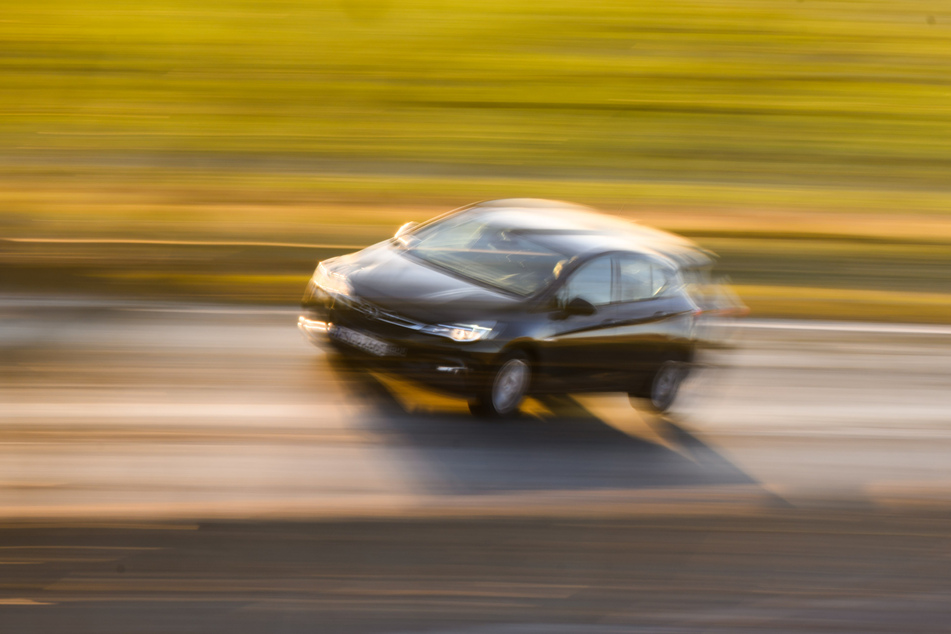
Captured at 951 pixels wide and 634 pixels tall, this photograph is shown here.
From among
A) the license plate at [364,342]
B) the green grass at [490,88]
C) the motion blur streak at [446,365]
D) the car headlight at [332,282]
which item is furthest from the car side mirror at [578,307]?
the green grass at [490,88]

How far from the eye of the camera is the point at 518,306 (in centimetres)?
631

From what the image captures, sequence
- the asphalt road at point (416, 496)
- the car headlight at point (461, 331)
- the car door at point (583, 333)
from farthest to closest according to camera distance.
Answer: the car door at point (583, 333) < the car headlight at point (461, 331) < the asphalt road at point (416, 496)

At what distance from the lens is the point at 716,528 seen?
5594 millimetres

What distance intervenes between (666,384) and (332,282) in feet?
8.98

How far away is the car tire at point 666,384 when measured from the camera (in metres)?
6.96

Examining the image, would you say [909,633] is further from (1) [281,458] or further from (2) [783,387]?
(1) [281,458]

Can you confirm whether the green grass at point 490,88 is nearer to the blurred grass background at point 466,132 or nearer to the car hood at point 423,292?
the blurred grass background at point 466,132

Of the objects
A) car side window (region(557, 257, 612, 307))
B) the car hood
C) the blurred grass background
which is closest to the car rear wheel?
car side window (region(557, 257, 612, 307))

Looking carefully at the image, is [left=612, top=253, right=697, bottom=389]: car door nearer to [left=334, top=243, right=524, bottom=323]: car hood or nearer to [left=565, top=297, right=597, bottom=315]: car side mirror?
[left=565, top=297, right=597, bottom=315]: car side mirror

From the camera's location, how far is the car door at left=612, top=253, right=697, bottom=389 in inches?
264

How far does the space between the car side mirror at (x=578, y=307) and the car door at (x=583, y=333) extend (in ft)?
0.05

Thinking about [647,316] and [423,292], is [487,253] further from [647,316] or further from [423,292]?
[647,316]

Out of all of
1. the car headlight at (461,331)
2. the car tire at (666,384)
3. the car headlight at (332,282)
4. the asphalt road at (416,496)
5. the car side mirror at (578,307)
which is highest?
the car headlight at (332,282)

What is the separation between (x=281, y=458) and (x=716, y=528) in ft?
9.28
